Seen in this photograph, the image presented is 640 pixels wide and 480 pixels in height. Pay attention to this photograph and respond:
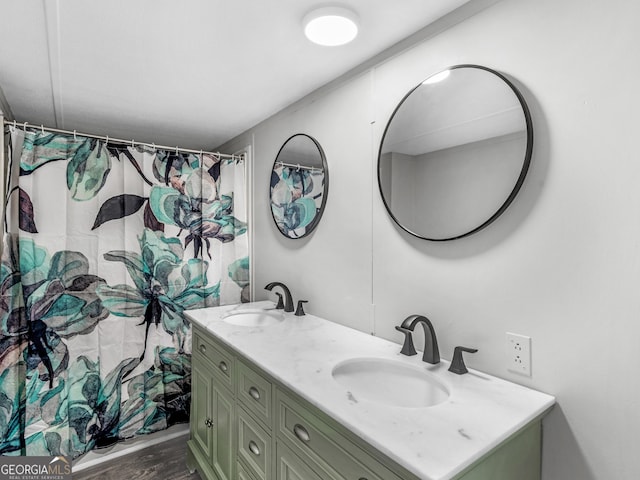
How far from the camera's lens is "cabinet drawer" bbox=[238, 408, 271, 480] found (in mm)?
1284

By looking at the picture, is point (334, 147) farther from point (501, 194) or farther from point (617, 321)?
point (617, 321)

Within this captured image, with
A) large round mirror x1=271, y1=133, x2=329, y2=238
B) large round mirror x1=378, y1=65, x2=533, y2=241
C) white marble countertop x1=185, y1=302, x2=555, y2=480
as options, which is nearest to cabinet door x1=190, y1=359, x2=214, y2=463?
white marble countertop x1=185, y1=302, x2=555, y2=480

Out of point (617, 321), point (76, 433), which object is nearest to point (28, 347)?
point (76, 433)

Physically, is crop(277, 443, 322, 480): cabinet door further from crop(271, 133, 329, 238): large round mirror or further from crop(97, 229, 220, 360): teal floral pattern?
crop(97, 229, 220, 360): teal floral pattern

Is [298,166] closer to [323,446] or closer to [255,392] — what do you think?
[255,392]

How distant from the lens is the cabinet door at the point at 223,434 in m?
1.57

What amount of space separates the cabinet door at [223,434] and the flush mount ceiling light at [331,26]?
1.59 meters

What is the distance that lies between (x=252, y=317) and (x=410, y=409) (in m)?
1.37

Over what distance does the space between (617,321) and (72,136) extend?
279 centimetres

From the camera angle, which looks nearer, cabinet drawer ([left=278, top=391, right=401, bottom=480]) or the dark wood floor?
cabinet drawer ([left=278, top=391, right=401, bottom=480])

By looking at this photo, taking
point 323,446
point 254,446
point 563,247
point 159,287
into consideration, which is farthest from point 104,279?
point 563,247

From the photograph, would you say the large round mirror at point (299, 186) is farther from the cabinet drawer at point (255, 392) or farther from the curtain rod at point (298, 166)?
the cabinet drawer at point (255, 392)

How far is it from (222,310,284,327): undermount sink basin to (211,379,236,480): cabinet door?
41cm

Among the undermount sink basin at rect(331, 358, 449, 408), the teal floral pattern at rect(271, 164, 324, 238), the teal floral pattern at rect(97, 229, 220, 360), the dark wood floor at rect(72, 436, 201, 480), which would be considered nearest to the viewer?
the undermount sink basin at rect(331, 358, 449, 408)
